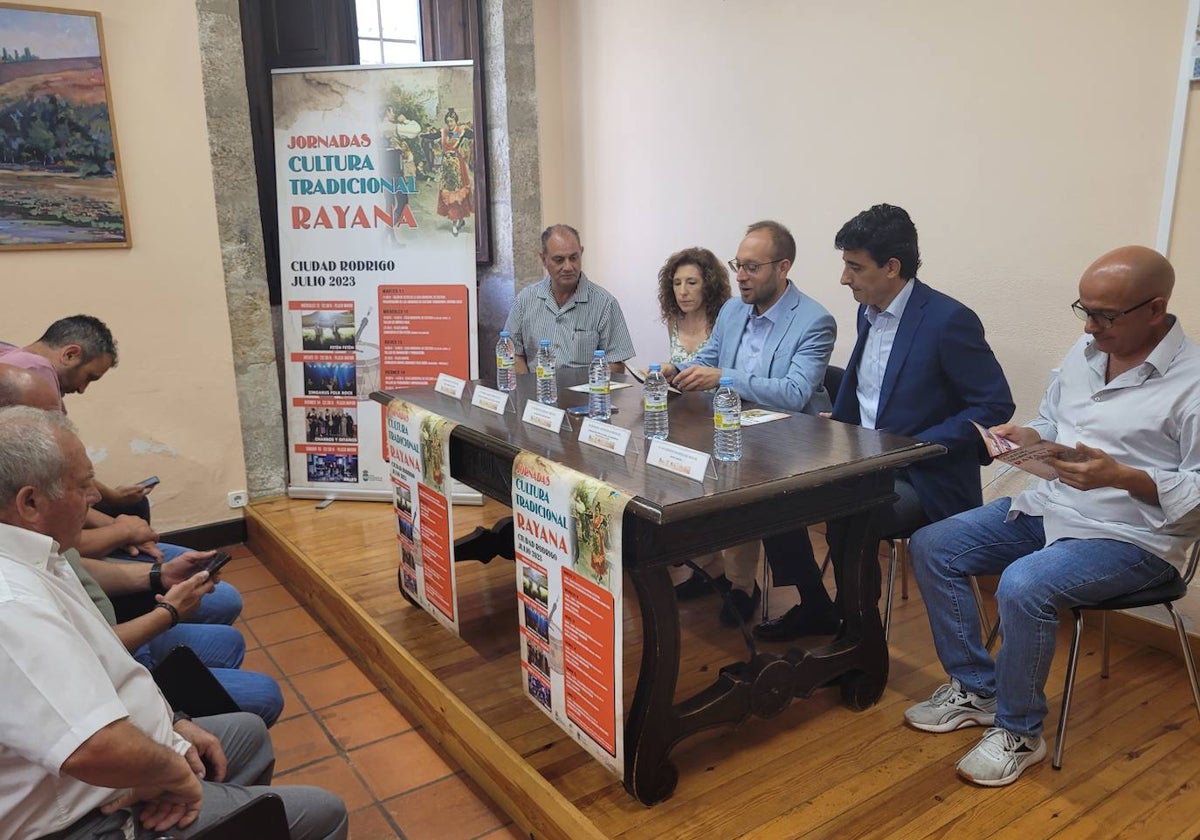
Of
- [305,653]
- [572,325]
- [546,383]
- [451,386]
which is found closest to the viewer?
[546,383]

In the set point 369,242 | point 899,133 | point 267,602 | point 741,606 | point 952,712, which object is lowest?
point 267,602

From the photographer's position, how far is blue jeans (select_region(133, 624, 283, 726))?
6.26ft

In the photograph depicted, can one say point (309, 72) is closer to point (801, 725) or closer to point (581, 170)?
point (581, 170)

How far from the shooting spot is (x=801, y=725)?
2.19 metres

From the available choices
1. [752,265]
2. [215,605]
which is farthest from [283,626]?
[752,265]

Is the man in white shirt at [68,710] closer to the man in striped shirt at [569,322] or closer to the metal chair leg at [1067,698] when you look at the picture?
the metal chair leg at [1067,698]

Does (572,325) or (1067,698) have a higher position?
(572,325)

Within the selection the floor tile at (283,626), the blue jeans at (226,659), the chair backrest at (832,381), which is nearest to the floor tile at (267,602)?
the floor tile at (283,626)

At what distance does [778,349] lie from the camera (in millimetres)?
2695

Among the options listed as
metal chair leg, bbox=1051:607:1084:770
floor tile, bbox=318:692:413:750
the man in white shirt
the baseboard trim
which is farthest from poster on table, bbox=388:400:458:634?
metal chair leg, bbox=1051:607:1084:770

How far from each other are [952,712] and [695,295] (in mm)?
2008

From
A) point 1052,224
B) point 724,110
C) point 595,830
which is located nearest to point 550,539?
point 595,830

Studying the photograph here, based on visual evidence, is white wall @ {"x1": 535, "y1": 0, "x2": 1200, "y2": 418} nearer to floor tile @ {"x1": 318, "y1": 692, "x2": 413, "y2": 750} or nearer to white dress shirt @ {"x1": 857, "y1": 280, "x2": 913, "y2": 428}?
white dress shirt @ {"x1": 857, "y1": 280, "x2": 913, "y2": 428}

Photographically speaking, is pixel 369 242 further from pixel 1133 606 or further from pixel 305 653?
pixel 1133 606
